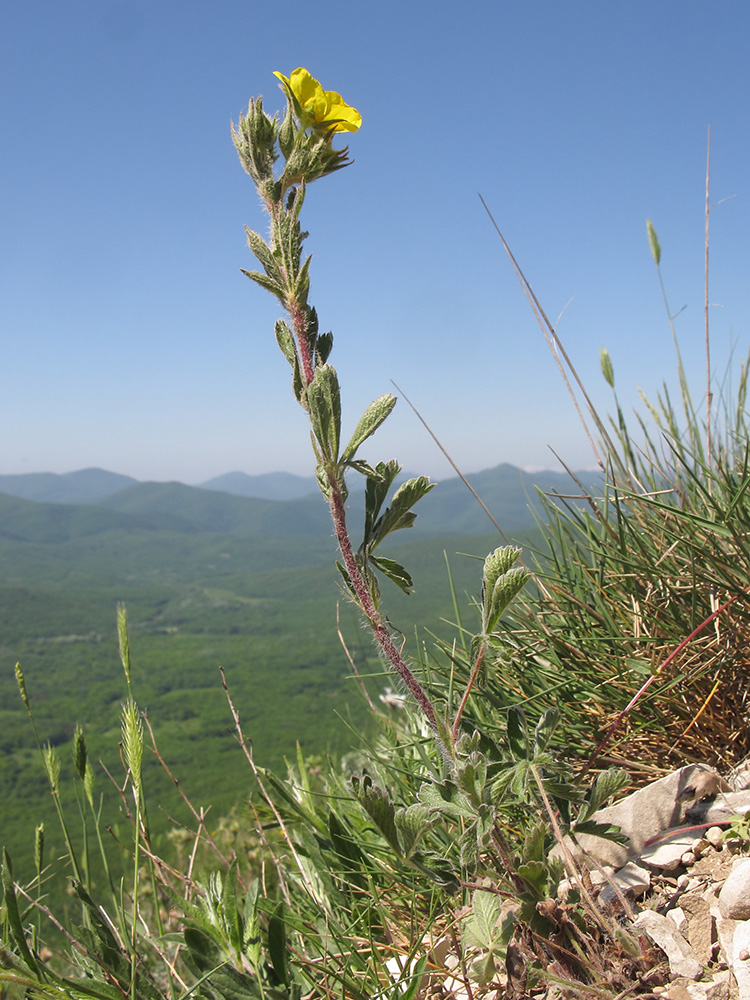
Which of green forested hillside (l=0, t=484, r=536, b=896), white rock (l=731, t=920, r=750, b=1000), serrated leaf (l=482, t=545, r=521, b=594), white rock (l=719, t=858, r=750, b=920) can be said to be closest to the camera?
white rock (l=731, t=920, r=750, b=1000)

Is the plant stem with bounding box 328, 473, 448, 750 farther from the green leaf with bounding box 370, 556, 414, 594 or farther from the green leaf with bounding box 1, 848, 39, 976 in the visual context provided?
the green leaf with bounding box 1, 848, 39, 976

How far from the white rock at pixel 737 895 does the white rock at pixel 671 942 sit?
0.10 meters

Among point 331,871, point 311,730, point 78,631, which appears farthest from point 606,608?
point 78,631

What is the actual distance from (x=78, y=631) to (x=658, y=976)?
452 feet

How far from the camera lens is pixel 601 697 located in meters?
1.78

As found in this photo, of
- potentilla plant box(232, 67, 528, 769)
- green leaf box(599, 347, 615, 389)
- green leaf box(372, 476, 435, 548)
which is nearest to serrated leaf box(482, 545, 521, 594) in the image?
potentilla plant box(232, 67, 528, 769)

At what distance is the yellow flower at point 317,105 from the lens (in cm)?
139

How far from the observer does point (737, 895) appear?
3.83 feet

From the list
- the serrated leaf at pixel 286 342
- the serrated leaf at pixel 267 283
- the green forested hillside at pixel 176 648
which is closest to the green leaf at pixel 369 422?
the serrated leaf at pixel 286 342

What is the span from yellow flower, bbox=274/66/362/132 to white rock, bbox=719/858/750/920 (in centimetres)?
171

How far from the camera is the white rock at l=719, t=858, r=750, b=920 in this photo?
1158 millimetres

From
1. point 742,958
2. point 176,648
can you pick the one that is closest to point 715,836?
point 742,958

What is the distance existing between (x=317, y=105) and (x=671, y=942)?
183cm

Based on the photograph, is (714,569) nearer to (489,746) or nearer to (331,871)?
(489,746)
